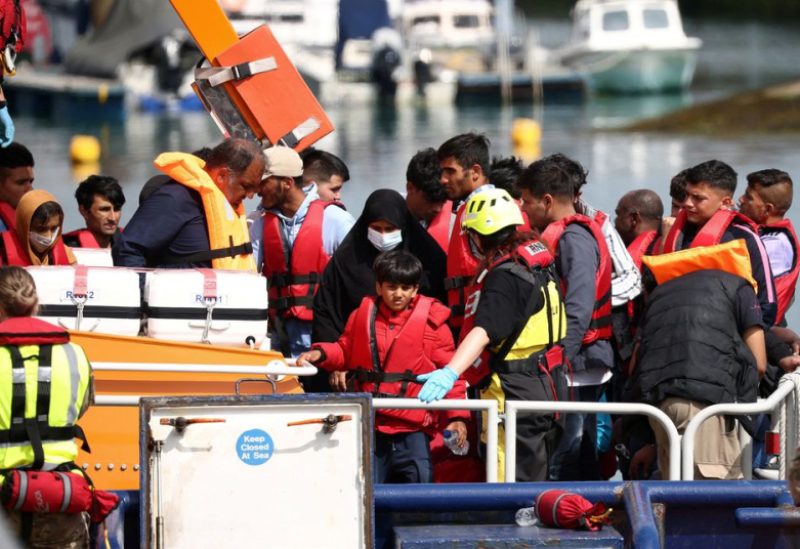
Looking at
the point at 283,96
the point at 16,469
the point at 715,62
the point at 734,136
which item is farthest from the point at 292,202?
the point at 715,62

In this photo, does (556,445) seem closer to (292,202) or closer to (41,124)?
(292,202)

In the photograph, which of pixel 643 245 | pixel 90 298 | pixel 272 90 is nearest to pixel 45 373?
pixel 90 298

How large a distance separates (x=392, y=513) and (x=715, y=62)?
176 ft

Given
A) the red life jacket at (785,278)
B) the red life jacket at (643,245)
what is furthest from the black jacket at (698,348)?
the red life jacket at (643,245)

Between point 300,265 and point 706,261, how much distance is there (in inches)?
77.0

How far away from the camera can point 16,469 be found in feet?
14.1

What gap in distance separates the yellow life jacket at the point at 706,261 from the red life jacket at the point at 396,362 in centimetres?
99

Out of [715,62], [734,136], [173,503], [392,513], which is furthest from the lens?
[715,62]

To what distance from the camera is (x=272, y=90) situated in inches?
264

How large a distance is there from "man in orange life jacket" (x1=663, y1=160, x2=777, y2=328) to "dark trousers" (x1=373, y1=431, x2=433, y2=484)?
58.1 inches

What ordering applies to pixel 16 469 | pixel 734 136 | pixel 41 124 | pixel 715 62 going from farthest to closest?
pixel 715 62
pixel 41 124
pixel 734 136
pixel 16 469

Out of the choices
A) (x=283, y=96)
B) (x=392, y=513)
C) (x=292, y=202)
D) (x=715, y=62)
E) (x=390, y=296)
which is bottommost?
(x=392, y=513)

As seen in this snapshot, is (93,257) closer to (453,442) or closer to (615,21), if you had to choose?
(453,442)

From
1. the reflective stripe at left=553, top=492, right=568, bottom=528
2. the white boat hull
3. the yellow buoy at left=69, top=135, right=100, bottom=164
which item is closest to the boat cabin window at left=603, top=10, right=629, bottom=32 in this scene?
the white boat hull
